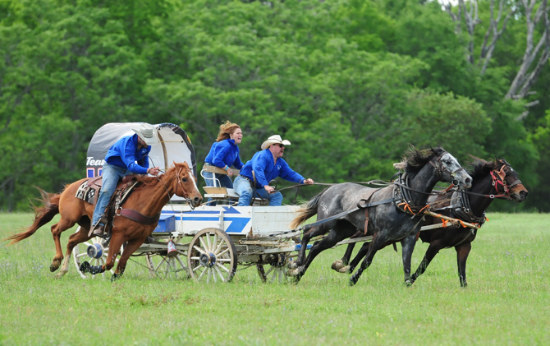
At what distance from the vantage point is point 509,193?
13.7m

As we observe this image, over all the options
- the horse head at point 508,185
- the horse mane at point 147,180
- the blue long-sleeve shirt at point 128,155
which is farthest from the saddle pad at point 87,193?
the horse head at point 508,185

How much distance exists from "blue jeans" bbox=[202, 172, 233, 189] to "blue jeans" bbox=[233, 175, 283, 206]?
17.9 inches

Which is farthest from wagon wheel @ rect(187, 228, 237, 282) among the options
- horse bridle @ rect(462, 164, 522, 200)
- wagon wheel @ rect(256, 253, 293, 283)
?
horse bridle @ rect(462, 164, 522, 200)

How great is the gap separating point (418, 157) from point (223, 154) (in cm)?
311

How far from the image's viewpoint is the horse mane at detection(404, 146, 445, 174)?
1289 cm

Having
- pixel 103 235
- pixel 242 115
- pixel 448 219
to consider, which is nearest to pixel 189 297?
pixel 103 235

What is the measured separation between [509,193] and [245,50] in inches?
1337

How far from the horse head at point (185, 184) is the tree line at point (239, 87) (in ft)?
97.1

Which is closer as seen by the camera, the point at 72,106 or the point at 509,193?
the point at 509,193

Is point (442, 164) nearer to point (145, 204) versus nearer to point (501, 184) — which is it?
point (501, 184)

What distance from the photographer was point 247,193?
1375 cm

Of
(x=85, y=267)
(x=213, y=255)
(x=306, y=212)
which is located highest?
(x=306, y=212)

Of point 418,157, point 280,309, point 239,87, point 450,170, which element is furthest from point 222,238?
point 239,87

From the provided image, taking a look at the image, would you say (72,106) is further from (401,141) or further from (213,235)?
(213,235)
